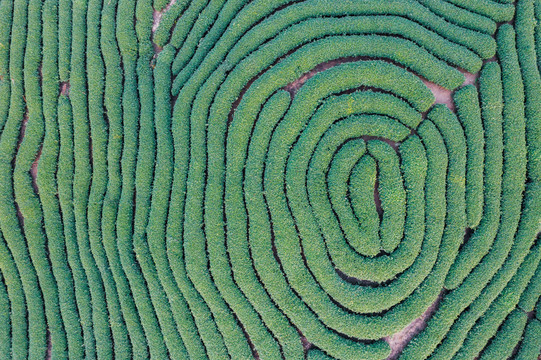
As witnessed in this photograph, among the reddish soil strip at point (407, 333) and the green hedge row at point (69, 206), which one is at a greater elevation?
the green hedge row at point (69, 206)

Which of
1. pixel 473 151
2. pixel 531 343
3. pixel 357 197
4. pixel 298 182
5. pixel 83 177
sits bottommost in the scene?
pixel 531 343

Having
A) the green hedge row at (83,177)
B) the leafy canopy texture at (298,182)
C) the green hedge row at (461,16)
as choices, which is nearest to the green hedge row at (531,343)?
the leafy canopy texture at (298,182)

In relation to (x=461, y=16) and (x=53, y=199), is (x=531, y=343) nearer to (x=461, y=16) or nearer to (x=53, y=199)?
(x=461, y=16)

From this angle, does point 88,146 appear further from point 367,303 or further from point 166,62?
point 367,303

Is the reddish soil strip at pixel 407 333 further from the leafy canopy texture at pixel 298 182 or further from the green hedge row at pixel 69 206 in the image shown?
the green hedge row at pixel 69 206

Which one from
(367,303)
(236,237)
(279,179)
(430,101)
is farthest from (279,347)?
(430,101)

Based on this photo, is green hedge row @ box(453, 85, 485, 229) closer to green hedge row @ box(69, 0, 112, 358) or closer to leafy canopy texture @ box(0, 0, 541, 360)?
leafy canopy texture @ box(0, 0, 541, 360)

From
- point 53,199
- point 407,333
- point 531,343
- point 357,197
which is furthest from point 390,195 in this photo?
point 53,199

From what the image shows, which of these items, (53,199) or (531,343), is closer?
(531,343)

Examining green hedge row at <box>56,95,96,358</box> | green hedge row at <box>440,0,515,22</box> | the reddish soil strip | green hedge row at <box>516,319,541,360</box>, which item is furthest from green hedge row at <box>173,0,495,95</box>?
green hedge row at <box>516,319,541,360</box>
